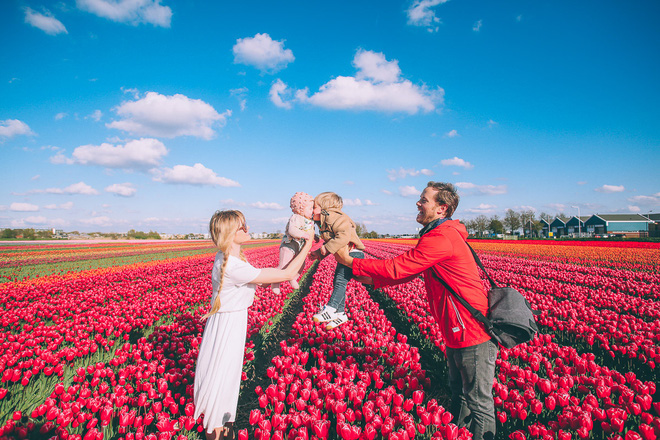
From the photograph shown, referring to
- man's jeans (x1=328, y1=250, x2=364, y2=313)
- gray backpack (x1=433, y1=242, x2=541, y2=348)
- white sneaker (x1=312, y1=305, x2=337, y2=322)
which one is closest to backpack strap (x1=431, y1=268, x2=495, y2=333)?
gray backpack (x1=433, y1=242, x2=541, y2=348)

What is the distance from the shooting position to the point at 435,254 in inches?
108

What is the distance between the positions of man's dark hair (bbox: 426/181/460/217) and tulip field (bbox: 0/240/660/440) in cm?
174

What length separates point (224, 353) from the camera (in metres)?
2.87

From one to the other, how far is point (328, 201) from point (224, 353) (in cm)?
208

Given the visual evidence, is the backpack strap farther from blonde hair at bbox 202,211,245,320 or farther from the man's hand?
blonde hair at bbox 202,211,245,320

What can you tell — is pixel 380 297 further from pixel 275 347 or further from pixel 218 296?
pixel 218 296

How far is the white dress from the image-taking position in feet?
9.26

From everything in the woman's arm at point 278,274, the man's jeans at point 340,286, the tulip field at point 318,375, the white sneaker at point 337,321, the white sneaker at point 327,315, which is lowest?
the tulip field at point 318,375

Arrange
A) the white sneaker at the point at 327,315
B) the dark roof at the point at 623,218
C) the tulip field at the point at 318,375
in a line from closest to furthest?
1. the tulip field at the point at 318,375
2. the white sneaker at the point at 327,315
3. the dark roof at the point at 623,218

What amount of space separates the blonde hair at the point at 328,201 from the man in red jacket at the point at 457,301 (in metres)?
1.13

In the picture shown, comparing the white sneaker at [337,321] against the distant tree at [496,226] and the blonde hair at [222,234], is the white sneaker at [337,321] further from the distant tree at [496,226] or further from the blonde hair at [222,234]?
the distant tree at [496,226]

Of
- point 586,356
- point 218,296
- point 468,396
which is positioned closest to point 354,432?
point 468,396

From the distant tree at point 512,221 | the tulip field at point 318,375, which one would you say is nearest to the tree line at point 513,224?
the distant tree at point 512,221

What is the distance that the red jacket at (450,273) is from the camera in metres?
2.68
